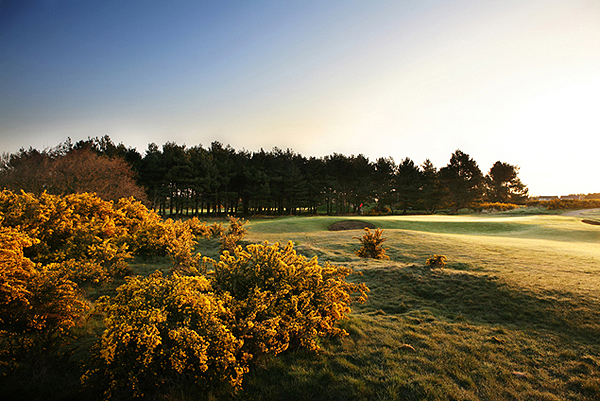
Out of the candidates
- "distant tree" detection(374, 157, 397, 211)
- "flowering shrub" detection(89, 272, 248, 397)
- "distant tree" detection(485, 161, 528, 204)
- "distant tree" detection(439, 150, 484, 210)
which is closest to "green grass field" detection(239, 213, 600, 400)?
"flowering shrub" detection(89, 272, 248, 397)

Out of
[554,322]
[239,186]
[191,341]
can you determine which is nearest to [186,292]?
[191,341]

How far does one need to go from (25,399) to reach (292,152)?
203ft

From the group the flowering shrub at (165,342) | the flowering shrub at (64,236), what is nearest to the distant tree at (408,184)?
the flowering shrub at (64,236)

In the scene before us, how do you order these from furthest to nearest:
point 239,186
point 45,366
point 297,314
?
point 239,186 < point 297,314 < point 45,366

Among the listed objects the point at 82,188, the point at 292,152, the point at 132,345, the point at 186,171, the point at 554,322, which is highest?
the point at 292,152

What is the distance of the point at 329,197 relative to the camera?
55125 millimetres

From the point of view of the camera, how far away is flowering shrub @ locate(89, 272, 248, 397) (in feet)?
9.75

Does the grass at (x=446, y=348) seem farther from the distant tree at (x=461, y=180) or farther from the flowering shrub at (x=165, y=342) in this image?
the distant tree at (x=461, y=180)

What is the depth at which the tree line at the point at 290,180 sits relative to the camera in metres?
43.7

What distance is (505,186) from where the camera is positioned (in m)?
64.6

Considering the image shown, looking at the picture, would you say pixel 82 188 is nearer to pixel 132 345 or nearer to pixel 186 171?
pixel 132 345

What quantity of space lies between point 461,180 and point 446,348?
60.8m

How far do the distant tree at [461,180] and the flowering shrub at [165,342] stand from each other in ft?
196

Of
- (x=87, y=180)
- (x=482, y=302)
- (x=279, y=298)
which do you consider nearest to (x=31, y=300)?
(x=279, y=298)
